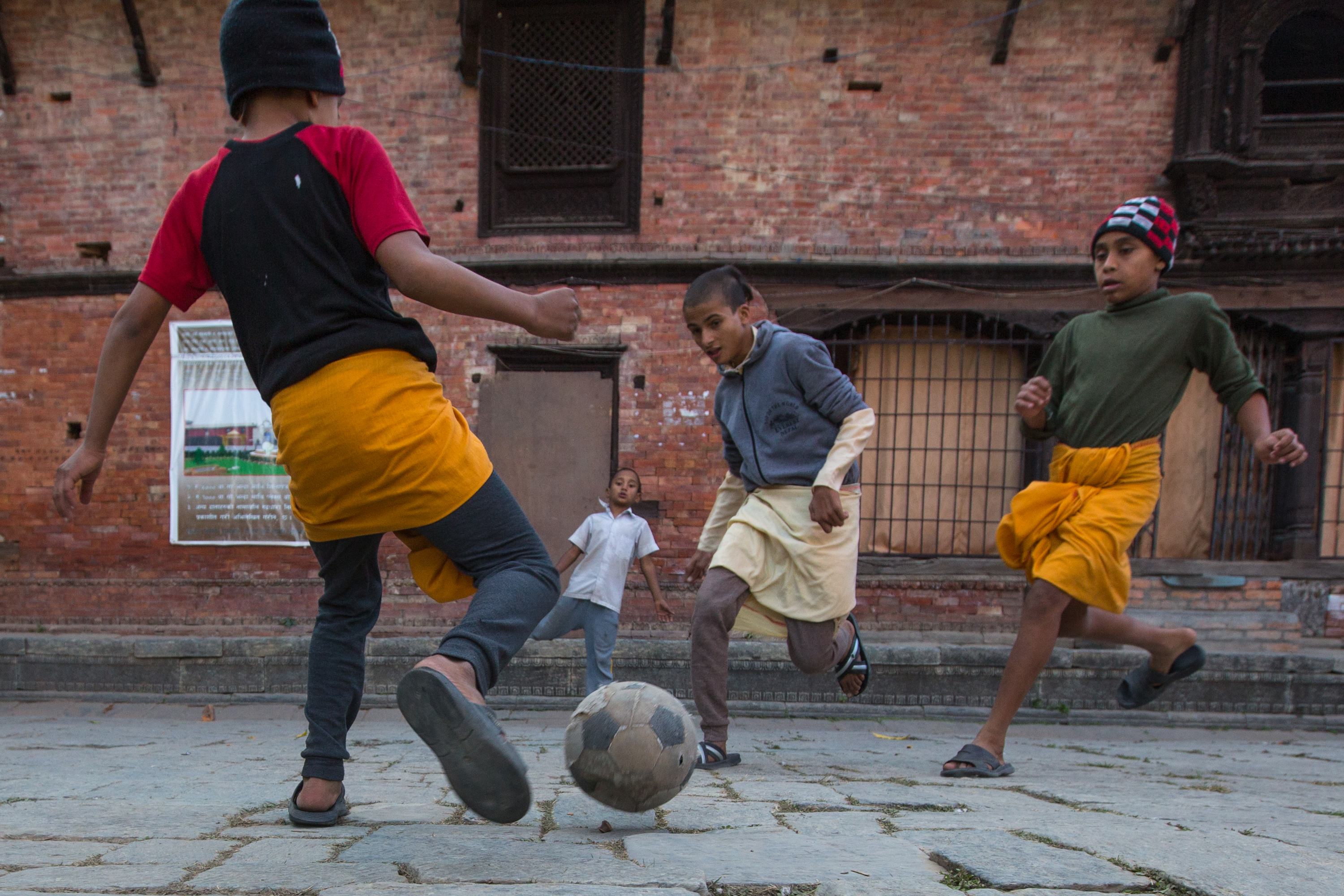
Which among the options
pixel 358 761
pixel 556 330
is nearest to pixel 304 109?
pixel 556 330

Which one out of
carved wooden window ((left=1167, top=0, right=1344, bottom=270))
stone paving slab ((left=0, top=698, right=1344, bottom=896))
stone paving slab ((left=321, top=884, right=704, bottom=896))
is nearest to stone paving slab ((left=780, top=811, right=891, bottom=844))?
stone paving slab ((left=0, top=698, right=1344, bottom=896))

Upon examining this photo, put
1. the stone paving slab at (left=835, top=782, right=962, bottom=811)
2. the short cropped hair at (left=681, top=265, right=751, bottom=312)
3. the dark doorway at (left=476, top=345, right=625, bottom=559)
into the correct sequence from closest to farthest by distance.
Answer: the stone paving slab at (left=835, top=782, right=962, bottom=811), the short cropped hair at (left=681, top=265, right=751, bottom=312), the dark doorway at (left=476, top=345, right=625, bottom=559)

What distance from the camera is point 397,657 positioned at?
7.43 meters

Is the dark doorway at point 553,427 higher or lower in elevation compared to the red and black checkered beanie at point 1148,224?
lower

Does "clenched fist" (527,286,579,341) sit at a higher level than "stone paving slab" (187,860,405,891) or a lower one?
higher

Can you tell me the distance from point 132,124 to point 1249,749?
1193cm

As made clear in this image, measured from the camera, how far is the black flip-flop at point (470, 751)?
5.48ft

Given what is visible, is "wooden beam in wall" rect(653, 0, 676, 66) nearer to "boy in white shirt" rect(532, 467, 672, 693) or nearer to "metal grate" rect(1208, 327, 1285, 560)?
"boy in white shirt" rect(532, 467, 672, 693)

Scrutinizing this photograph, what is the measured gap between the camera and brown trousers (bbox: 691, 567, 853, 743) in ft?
11.9

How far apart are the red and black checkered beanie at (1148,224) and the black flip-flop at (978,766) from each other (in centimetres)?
214

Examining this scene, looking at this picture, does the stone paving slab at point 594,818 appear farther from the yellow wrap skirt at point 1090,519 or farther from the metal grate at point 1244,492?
the metal grate at point 1244,492

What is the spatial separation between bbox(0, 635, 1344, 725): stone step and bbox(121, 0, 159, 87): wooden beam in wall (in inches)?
243

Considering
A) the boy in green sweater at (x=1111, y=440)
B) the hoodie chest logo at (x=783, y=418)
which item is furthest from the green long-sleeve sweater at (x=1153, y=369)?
the hoodie chest logo at (x=783, y=418)

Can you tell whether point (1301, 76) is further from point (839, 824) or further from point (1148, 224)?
point (839, 824)
